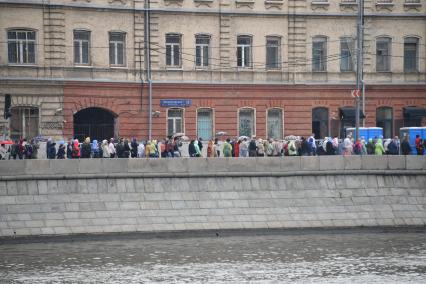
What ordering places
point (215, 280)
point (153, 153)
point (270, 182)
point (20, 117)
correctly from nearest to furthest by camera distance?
point (215, 280) < point (270, 182) < point (153, 153) < point (20, 117)

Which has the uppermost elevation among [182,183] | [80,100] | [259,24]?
[259,24]

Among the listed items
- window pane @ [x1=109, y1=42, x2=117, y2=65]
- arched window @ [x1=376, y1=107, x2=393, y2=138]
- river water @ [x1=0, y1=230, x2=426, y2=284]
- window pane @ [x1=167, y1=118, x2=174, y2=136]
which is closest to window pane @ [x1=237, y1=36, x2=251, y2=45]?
window pane @ [x1=167, y1=118, x2=174, y2=136]

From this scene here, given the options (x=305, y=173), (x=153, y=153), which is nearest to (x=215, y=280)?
(x=305, y=173)

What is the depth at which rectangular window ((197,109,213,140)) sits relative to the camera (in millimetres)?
60812

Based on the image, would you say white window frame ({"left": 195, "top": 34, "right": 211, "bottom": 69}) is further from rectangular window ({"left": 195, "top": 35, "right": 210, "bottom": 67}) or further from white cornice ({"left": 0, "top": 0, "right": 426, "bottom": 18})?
white cornice ({"left": 0, "top": 0, "right": 426, "bottom": 18})

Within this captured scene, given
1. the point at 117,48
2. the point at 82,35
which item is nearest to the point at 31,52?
the point at 82,35

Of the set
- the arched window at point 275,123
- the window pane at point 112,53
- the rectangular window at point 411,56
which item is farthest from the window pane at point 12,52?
the rectangular window at point 411,56

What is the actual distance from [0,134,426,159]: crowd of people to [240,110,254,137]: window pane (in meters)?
8.54

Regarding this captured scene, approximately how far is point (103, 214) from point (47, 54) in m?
16.8

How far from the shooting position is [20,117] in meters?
56.7

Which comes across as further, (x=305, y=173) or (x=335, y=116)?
(x=335, y=116)

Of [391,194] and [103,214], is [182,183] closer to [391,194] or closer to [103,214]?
[103,214]

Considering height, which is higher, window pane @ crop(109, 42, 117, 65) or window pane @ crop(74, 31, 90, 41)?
window pane @ crop(74, 31, 90, 41)

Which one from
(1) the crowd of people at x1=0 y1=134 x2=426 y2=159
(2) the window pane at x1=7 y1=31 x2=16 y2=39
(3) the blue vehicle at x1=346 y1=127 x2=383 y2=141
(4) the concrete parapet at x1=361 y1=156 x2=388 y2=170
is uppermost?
(2) the window pane at x1=7 y1=31 x2=16 y2=39
